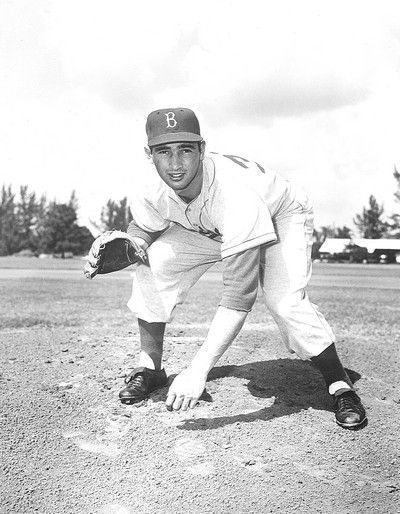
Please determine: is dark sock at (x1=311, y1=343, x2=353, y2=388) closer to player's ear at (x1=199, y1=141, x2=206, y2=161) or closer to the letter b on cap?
player's ear at (x1=199, y1=141, x2=206, y2=161)

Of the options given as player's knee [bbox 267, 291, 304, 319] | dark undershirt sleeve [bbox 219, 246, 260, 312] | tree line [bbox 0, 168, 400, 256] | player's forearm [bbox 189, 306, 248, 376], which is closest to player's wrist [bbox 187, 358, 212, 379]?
player's forearm [bbox 189, 306, 248, 376]

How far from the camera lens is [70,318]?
760cm

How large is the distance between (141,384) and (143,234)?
91 centimetres

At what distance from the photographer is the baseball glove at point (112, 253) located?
131 inches

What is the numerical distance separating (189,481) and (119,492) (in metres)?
0.31

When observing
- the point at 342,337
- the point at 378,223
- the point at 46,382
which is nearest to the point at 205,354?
the point at 46,382

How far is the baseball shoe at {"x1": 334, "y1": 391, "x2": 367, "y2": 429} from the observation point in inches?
123

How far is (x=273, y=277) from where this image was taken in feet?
11.0

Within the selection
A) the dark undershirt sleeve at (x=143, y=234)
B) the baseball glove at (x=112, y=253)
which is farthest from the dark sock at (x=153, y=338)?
the dark undershirt sleeve at (x=143, y=234)

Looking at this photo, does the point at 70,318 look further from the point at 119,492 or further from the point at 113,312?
the point at 119,492

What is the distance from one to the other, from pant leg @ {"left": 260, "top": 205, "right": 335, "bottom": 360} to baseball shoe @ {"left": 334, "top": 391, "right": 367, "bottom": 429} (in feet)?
0.95

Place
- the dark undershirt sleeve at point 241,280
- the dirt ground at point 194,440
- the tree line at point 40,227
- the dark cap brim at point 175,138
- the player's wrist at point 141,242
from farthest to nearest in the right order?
the tree line at point 40,227 → the player's wrist at point 141,242 → the dark cap brim at point 175,138 → the dark undershirt sleeve at point 241,280 → the dirt ground at point 194,440

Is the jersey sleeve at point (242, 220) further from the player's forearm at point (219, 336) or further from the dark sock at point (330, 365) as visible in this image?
the dark sock at point (330, 365)

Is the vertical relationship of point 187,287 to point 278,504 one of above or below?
above
